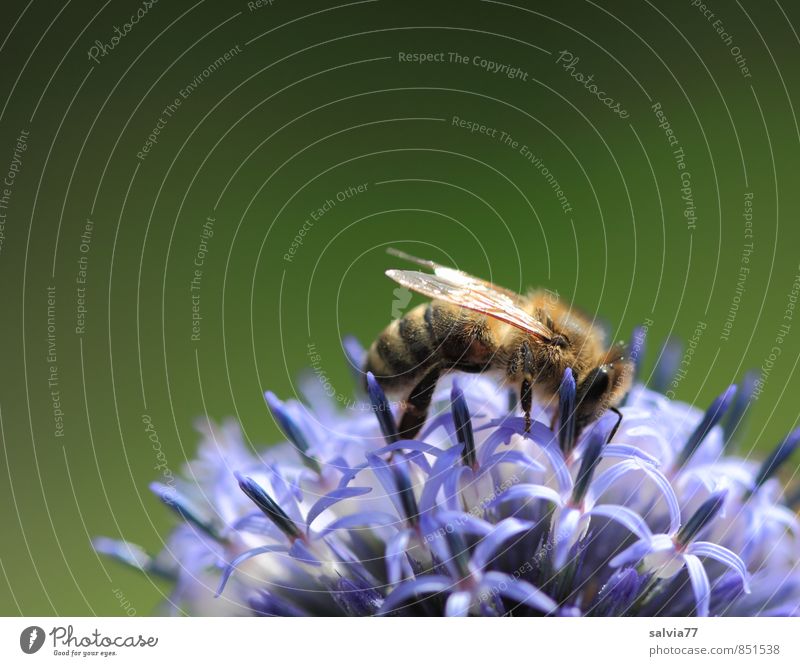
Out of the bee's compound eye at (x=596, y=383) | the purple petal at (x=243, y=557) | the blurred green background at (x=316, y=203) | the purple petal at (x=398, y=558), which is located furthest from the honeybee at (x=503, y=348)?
the blurred green background at (x=316, y=203)

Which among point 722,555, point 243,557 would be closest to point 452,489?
point 243,557

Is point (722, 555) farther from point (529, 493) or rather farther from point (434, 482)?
point (434, 482)

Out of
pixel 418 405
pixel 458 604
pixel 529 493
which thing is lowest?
pixel 458 604

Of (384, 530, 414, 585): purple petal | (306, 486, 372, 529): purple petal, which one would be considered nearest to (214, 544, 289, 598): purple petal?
(306, 486, 372, 529): purple petal

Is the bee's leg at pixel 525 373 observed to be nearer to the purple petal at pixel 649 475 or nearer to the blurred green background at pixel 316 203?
the purple petal at pixel 649 475

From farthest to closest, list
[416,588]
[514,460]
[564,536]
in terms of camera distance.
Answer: [514,460]
[564,536]
[416,588]

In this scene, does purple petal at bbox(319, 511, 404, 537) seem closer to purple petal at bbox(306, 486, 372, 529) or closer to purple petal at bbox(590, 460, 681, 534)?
purple petal at bbox(306, 486, 372, 529)

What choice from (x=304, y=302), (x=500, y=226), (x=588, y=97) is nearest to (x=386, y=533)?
(x=304, y=302)
